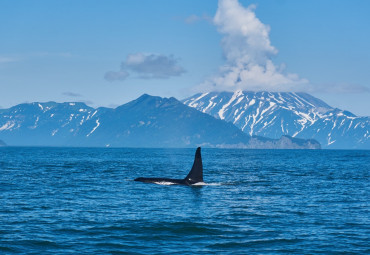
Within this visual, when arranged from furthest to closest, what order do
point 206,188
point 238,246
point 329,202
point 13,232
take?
point 206,188
point 329,202
point 13,232
point 238,246

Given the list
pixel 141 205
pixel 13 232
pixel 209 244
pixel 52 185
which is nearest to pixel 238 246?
pixel 209 244

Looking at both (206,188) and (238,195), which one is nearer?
(238,195)

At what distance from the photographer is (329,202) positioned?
42.9m

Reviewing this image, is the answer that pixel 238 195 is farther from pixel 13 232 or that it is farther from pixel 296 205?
pixel 13 232

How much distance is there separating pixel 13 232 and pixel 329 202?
24.8m

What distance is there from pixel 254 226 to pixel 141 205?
10895 millimetres

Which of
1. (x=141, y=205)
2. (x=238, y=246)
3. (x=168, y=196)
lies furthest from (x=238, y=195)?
(x=238, y=246)

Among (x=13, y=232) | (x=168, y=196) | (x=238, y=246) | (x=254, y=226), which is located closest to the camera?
(x=238, y=246)

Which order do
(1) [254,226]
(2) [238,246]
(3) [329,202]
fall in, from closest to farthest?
(2) [238,246] < (1) [254,226] < (3) [329,202]

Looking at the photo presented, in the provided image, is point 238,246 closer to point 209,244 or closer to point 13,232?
point 209,244

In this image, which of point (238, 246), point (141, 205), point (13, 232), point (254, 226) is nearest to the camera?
point (238, 246)

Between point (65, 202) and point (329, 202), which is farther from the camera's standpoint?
point (329, 202)

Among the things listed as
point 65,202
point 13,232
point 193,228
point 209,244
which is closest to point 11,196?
point 65,202

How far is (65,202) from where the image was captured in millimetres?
40219
